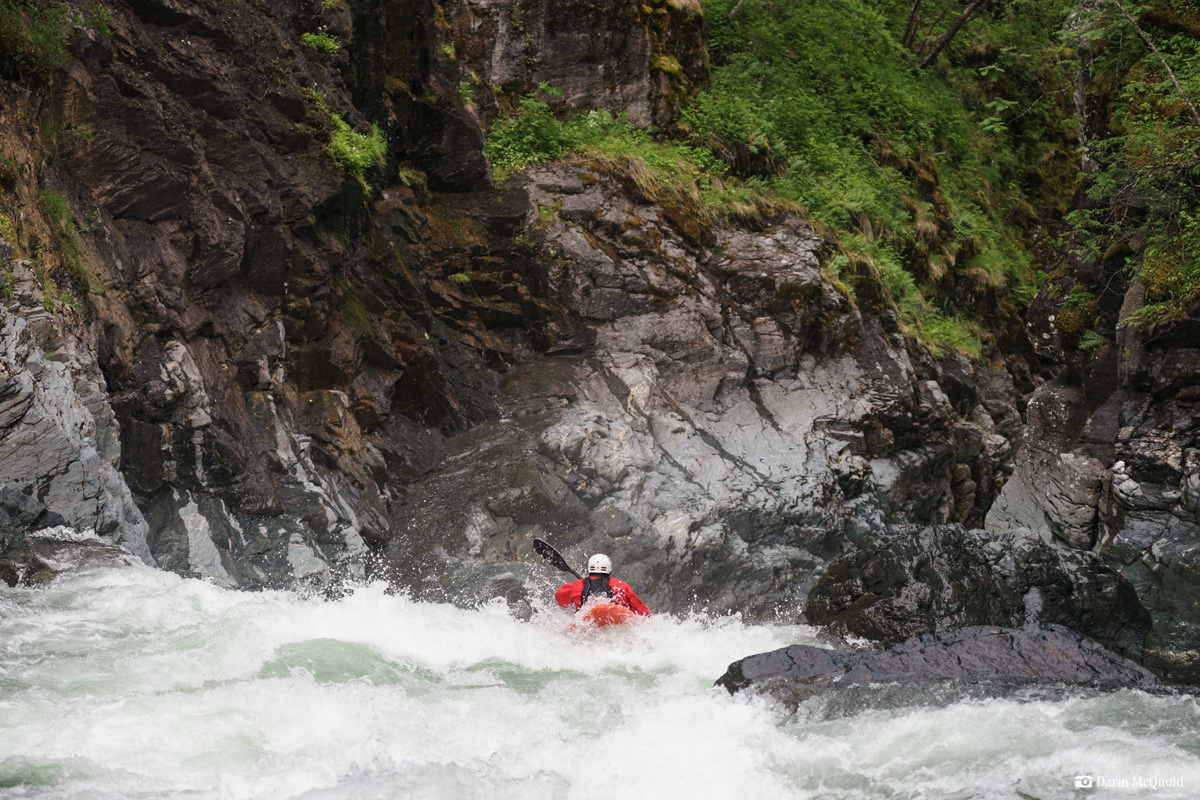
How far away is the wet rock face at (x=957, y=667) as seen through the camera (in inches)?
238

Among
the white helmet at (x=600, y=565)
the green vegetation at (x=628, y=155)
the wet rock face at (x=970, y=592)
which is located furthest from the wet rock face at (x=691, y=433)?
the wet rock face at (x=970, y=592)

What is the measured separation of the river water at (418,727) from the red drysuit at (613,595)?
4.77 feet

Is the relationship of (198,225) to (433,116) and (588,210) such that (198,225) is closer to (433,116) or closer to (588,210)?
(433,116)

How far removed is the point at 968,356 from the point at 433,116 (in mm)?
11844

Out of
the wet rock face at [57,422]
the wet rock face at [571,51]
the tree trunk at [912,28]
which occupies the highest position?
the tree trunk at [912,28]

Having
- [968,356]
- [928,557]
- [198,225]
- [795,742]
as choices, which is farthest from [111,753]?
[968,356]

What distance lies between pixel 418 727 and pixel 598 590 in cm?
328

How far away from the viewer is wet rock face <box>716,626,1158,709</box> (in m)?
6.04

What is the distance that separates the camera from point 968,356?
58.7 ft

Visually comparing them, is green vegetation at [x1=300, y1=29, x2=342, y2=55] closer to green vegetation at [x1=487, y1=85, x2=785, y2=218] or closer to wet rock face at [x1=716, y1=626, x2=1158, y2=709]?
green vegetation at [x1=487, y1=85, x2=785, y2=218]

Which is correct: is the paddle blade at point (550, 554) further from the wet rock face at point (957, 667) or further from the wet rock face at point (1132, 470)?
the wet rock face at point (1132, 470)

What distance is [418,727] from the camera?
16.3ft

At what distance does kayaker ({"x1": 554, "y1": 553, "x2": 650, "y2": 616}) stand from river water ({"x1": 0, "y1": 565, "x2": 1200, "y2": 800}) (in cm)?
137

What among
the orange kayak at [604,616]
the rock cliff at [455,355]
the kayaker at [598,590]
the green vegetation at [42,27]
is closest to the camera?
the green vegetation at [42,27]
